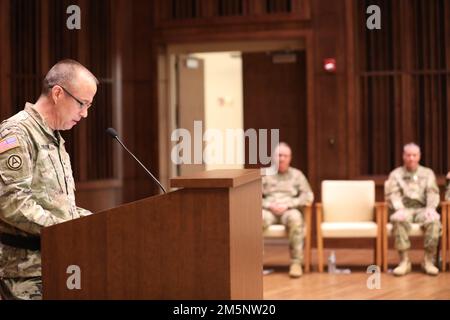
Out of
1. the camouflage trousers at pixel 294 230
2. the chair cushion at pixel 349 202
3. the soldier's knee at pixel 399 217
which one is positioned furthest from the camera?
the chair cushion at pixel 349 202

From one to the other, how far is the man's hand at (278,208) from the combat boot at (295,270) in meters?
0.53

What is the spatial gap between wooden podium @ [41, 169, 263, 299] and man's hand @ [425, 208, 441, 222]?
5067 mm

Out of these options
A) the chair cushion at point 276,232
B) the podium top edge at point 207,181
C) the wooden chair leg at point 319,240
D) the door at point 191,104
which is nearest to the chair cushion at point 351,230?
the wooden chair leg at point 319,240

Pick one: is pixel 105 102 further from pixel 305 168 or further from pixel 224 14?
pixel 305 168

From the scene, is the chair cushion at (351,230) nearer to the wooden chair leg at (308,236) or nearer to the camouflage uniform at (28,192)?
the wooden chair leg at (308,236)

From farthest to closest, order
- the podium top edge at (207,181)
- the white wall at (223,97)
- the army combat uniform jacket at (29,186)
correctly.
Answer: the white wall at (223,97) < the army combat uniform jacket at (29,186) < the podium top edge at (207,181)

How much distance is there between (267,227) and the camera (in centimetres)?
721

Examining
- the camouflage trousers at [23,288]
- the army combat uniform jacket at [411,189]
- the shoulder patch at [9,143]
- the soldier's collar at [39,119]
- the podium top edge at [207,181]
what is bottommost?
the army combat uniform jacket at [411,189]

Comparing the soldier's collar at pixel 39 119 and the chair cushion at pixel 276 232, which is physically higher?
the soldier's collar at pixel 39 119

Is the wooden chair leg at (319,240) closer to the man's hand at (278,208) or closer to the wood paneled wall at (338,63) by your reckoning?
the man's hand at (278,208)

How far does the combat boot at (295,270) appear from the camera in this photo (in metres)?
6.89

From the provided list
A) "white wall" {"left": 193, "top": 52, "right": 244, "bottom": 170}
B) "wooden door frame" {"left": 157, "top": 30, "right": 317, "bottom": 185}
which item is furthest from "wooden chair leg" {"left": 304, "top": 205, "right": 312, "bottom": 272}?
"white wall" {"left": 193, "top": 52, "right": 244, "bottom": 170}

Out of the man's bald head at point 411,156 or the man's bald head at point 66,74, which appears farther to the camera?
the man's bald head at point 411,156

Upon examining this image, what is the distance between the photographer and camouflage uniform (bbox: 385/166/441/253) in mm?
6969
